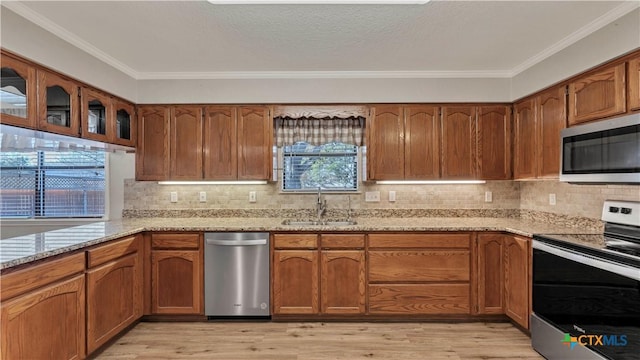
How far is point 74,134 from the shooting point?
256cm

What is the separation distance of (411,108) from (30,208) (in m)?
4.12

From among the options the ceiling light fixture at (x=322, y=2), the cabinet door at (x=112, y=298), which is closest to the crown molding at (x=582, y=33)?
the ceiling light fixture at (x=322, y=2)

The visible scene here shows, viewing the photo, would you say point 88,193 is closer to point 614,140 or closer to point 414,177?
point 414,177

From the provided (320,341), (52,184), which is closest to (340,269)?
(320,341)

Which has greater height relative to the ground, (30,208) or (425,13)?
(425,13)

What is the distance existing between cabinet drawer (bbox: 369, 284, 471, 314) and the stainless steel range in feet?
1.95

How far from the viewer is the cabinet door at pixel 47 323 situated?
1.71m

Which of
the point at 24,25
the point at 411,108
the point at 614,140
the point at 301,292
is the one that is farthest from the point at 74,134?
the point at 614,140

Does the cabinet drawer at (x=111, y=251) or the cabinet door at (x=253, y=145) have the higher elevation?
the cabinet door at (x=253, y=145)

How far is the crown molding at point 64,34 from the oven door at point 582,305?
386cm

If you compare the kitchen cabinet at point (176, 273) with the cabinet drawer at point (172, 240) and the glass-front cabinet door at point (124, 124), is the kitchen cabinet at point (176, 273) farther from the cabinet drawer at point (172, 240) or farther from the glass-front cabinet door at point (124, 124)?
the glass-front cabinet door at point (124, 124)

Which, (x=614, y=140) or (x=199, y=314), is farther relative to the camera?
(x=199, y=314)

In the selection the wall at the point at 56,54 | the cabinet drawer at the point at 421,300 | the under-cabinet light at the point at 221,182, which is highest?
the wall at the point at 56,54

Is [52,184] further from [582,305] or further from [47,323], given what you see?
[582,305]
